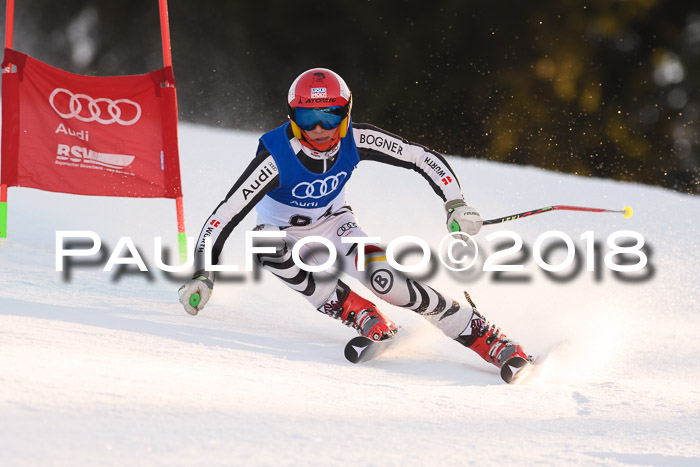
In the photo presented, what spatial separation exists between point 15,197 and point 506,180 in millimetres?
4541

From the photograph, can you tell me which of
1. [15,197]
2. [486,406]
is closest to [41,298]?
[486,406]

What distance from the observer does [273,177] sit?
3.72 m

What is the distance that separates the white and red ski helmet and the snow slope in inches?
36.9

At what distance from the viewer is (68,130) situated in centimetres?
501

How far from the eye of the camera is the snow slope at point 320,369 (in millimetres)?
2111

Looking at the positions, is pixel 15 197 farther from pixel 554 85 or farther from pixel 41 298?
pixel 554 85

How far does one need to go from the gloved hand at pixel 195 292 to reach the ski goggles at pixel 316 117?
776 mm

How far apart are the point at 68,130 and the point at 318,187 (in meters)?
1.93

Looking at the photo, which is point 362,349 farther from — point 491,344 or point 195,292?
point 195,292

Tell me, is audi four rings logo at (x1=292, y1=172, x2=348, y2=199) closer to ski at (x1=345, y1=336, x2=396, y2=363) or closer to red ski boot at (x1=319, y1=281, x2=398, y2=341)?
red ski boot at (x1=319, y1=281, x2=398, y2=341)

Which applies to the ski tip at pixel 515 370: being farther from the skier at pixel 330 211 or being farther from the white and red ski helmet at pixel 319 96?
the white and red ski helmet at pixel 319 96

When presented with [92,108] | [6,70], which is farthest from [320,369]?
[6,70]

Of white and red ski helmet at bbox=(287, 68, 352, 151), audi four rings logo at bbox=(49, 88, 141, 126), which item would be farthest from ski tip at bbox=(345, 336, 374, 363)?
audi four rings logo at bbox=(49, 88, 141, 126)

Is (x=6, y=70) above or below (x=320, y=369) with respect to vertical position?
above
